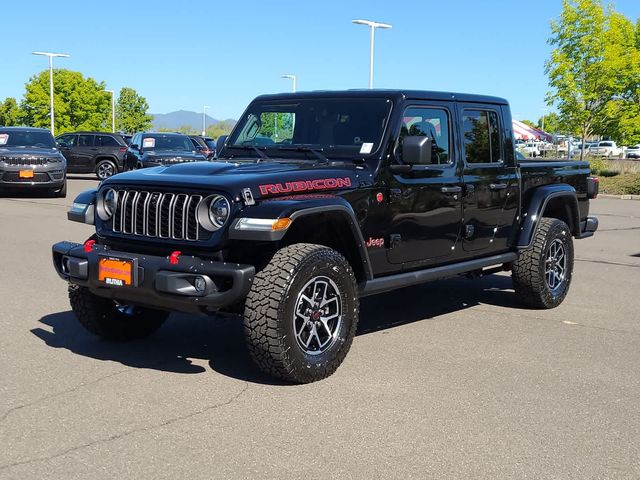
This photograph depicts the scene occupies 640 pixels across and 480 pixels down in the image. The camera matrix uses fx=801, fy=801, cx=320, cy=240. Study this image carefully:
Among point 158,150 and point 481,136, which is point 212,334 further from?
point 158,150

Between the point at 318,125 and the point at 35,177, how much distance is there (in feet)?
46.4

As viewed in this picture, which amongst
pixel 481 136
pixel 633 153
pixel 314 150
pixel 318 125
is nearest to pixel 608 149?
pixel 633 153

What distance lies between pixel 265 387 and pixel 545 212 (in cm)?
395

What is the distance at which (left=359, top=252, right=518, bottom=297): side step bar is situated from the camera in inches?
214

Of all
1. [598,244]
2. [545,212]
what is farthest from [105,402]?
[598,244]

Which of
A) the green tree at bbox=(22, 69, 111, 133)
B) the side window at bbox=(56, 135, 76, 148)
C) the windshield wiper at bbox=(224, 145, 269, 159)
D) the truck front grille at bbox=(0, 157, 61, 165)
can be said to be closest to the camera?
the windshield wiper at bbox=(224, 145, 269, 159)

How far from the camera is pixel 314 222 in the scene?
16.7 ft

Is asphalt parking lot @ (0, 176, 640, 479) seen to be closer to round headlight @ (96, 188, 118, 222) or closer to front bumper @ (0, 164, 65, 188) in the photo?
round headlight @ (96, 188, 118, 222)

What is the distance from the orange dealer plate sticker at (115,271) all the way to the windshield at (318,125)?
1740mm

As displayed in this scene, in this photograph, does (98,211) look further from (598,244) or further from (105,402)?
(598,244)

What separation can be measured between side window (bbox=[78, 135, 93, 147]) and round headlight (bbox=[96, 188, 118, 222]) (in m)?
24.6

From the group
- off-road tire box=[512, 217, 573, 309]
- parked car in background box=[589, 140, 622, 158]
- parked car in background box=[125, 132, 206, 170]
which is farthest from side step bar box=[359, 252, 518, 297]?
parked car in background box=[589, 140, 622, 158]

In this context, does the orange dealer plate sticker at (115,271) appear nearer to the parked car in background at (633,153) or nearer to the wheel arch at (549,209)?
the wheel arch at (549,209)

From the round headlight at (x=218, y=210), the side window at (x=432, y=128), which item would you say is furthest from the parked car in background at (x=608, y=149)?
the round headlight at (x=218, y=210)
